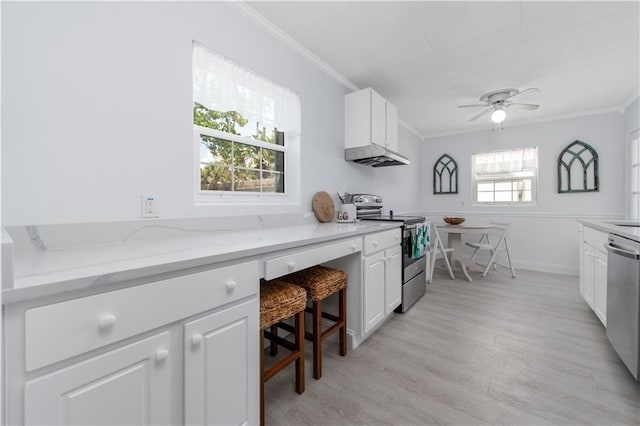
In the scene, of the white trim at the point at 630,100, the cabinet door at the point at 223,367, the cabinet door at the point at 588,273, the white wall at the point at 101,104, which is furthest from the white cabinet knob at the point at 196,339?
the white trim at the point at 630,100

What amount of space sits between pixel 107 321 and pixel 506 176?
18.2ft

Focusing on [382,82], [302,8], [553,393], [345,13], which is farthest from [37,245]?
[382,82]

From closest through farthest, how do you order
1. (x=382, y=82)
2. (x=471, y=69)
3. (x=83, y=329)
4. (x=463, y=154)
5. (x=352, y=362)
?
1. (x=83, y=329)
2. (x=352, y=362)
3. (x=471, y=69)
4. (x=382, y=82)
5. (x=463, y=154)

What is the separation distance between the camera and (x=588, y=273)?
2527 millimetres

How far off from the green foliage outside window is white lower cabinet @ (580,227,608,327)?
2.62 metres

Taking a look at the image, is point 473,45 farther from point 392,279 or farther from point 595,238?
point 392,279

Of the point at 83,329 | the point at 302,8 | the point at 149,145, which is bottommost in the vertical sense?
the point at 83,329

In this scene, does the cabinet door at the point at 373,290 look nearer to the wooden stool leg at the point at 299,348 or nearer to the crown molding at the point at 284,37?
A: the wooden stool leg at the point at 299,348

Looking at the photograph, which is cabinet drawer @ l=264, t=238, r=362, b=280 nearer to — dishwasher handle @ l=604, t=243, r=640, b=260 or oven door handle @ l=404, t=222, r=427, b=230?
oven door handle @ l=404, t=222, r=427, b=230

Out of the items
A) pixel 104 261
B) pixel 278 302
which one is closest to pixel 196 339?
pixel 104 261

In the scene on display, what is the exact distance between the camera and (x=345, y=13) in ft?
6.38

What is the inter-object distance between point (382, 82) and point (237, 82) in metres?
1.79

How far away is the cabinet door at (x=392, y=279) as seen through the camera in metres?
2.31

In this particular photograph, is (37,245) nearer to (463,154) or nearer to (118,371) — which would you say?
(118,371)
